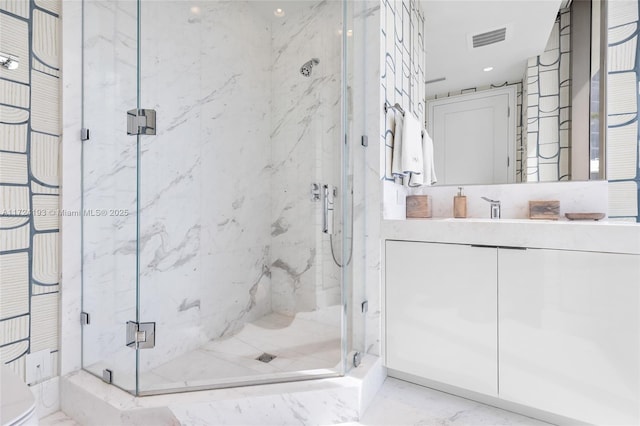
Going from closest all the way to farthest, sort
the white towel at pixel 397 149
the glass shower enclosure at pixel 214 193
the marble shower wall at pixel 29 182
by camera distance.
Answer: the marble shower wall at pixel 29 182, the glass shower enclosure at pixel 214 193, the white towel at pixel 397 149

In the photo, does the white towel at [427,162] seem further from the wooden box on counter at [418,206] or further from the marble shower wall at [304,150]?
the marble shower wall at [304,150]

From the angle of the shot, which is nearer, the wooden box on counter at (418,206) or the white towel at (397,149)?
the white towel at (397,149)

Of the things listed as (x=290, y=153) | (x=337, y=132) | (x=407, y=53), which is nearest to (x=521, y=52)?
(x=407, y=53)

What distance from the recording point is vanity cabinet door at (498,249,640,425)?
1.16m

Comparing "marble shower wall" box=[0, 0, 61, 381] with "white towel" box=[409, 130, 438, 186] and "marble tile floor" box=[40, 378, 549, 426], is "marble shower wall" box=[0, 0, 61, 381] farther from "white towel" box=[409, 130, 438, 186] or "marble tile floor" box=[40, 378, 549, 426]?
"white towel" box=[409, 130, 438, 186]

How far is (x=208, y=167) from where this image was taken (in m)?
1.83

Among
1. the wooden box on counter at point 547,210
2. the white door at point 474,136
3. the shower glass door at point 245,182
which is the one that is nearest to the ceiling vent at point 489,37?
the white door at point 474,136

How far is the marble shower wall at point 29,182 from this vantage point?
132cm

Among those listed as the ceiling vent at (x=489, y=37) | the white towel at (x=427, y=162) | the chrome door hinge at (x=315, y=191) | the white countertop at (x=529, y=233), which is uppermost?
the ceiling vent at (x=489, y=37)

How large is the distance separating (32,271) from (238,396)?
Answer: 1034 mm

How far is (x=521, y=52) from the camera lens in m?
1.81

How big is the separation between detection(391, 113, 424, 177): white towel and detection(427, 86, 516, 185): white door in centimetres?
31

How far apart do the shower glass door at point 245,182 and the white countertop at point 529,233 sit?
350 mm

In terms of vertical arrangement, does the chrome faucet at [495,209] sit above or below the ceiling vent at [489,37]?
below
